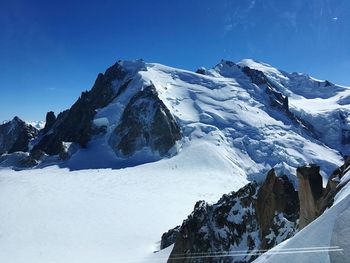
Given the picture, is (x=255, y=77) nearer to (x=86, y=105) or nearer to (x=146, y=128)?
(x=86, y=105)

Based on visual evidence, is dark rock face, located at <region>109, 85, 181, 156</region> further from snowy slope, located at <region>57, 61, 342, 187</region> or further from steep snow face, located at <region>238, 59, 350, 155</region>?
steep snow face, located at <region>238, 59, 350, 155</region>

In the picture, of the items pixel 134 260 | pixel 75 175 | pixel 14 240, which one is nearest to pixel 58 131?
pixel 75 175

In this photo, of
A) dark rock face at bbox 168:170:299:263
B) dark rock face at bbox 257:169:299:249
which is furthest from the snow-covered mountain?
dark rock face at bbox 257:169:299:249

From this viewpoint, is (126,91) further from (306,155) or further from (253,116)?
(306,155)

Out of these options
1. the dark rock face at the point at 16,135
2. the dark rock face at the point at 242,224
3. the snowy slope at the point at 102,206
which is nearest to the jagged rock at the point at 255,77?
the snowy slope at the point at 102,206

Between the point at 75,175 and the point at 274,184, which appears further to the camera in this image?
the point at 75,175
